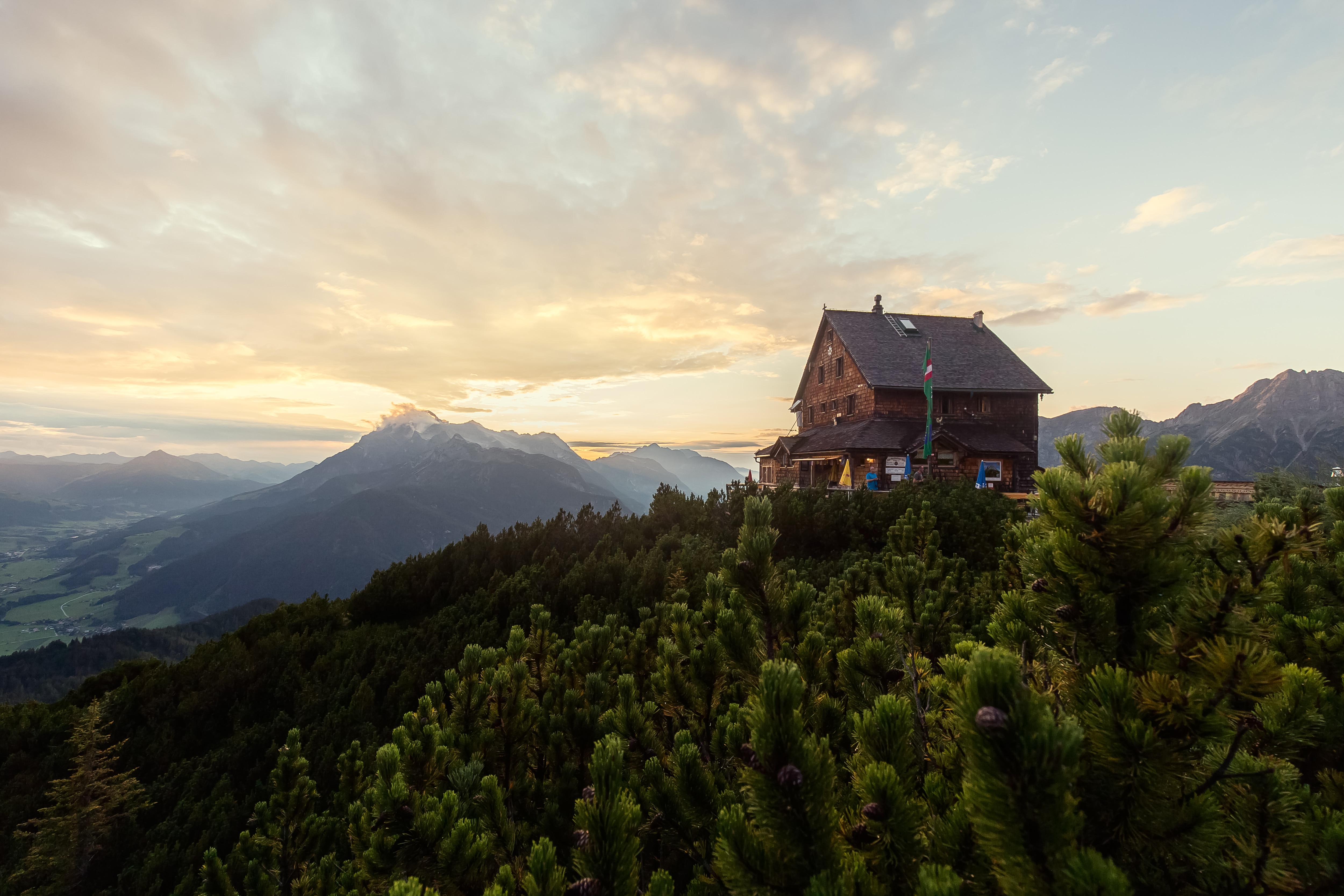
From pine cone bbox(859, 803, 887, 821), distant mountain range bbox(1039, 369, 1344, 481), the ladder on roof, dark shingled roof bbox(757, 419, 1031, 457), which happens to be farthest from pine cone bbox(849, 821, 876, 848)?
distant mountain range bbox(1039, 369, 1344, 481)

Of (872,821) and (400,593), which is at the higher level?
(872,821)

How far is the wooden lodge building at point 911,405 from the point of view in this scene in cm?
2522

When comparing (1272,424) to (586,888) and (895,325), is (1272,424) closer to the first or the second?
(895,325)

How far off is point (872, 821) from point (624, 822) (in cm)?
69

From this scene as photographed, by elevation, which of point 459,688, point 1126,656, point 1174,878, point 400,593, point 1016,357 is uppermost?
point 1016,357

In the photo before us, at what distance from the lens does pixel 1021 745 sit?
3.82ft

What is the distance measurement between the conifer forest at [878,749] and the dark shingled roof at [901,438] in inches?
796

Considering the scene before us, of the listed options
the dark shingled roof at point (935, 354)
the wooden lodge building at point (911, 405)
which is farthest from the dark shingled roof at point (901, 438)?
the dark shingled roof at point (935, 354)

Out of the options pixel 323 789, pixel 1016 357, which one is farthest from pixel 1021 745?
pixel 1016 357

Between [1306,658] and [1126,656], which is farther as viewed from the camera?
[1306,658]

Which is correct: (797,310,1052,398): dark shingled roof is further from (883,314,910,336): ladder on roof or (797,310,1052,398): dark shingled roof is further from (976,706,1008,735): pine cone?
(976,706,1008,735): pine cone

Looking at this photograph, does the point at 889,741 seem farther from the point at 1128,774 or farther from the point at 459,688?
the point at 459,688

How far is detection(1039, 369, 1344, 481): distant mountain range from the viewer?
11612 cm

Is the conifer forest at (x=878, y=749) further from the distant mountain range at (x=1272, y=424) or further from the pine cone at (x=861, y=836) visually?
the distant mountain range at (x=1272, y=424)
